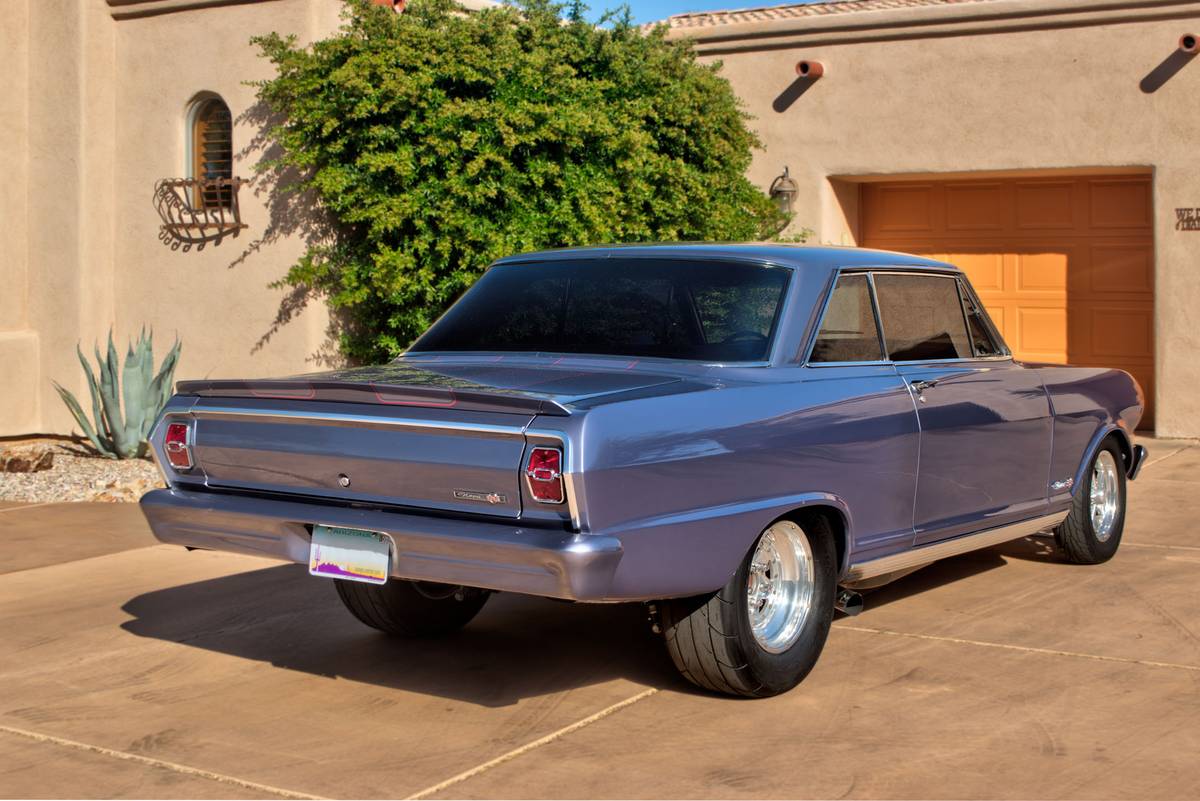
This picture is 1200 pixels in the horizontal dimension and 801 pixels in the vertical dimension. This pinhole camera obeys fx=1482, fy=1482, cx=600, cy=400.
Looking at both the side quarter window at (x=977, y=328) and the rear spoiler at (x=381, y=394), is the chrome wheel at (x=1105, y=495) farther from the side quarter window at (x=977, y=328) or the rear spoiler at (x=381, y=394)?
the rear spoiler at (x=381, y=394)

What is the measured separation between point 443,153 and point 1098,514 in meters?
5.77

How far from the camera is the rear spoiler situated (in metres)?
4.41

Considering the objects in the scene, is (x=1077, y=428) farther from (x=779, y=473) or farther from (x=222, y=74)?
(x=222, y=74)

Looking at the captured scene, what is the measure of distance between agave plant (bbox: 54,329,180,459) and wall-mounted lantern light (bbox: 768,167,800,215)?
6.23 metres

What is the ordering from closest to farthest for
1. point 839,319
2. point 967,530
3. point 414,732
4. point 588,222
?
point 414,732, point 839,319, point 967,530, point 588,222

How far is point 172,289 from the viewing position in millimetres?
12812

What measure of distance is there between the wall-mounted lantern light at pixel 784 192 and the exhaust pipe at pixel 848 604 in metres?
9.48

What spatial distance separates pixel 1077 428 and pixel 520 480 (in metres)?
3.68

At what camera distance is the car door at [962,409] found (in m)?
5.82

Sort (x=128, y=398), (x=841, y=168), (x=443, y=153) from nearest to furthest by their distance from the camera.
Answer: (x=128, y=398) < (x=443, y=153) < (x=841, y=168)

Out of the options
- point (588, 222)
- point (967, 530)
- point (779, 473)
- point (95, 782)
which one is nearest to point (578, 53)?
point (588, 222)

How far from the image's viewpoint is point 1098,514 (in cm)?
760

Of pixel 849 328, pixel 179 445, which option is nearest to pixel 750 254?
pixel 849 328

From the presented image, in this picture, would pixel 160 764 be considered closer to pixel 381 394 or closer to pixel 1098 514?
pixel 381 394
